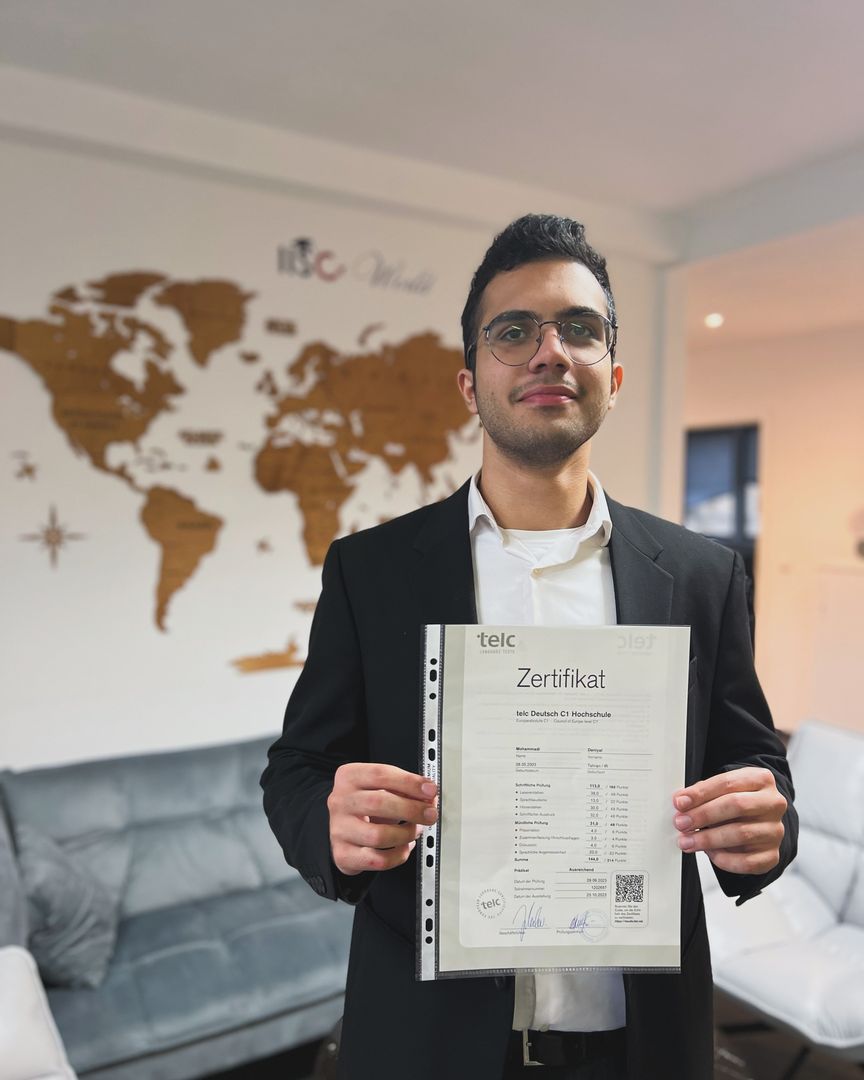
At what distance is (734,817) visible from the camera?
900 millimetres

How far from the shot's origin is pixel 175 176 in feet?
10.2

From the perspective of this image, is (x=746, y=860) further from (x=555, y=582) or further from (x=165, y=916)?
(x=165, y=916)

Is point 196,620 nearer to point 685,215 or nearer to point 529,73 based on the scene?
point 529,73

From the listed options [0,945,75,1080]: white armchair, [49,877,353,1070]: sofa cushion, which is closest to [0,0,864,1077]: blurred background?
[49,877,353,1070]: sofa cushion

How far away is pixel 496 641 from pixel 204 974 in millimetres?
1975

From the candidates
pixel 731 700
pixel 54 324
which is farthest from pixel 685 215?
pixel 731 700

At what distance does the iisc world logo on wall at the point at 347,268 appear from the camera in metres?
3.38

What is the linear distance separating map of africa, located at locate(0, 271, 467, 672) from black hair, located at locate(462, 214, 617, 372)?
2210 mm

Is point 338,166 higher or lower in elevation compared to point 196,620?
higher

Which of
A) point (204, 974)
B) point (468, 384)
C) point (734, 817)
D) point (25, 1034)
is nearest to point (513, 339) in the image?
point (468, 384)

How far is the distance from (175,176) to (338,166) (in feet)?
2.00

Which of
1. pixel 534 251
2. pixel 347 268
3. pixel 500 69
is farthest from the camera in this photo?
pixel 347 268
